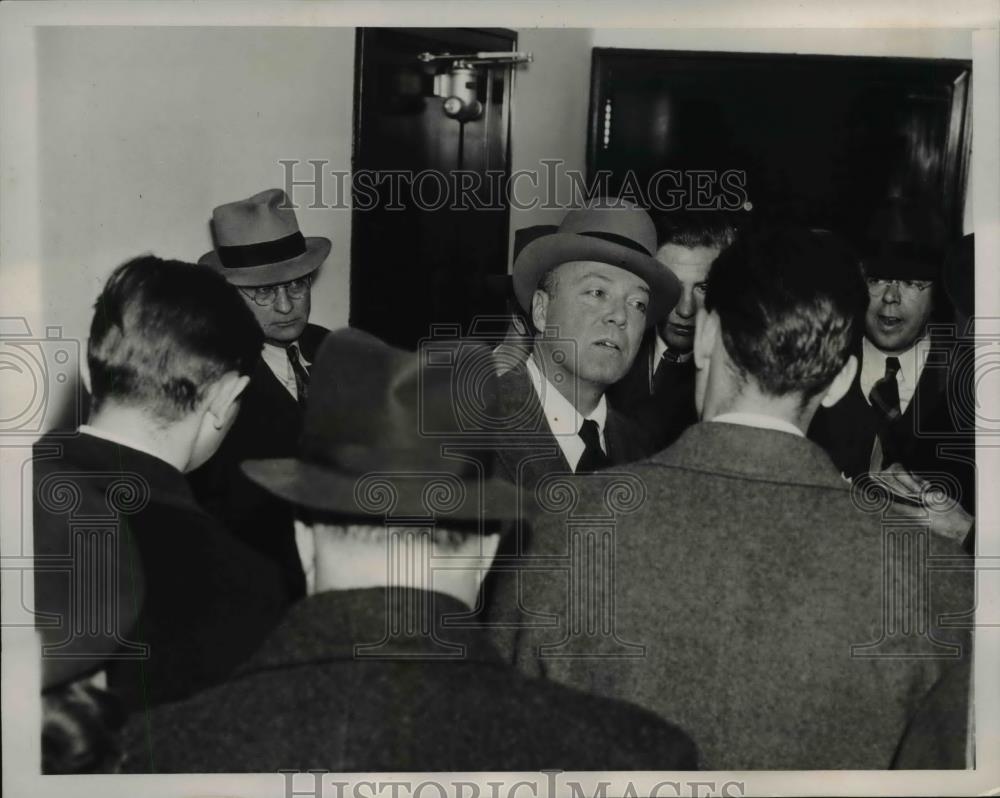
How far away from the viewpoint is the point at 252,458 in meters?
1.58

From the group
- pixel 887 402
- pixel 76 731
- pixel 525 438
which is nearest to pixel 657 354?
pixel 525 438

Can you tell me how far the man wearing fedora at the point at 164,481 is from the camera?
157 cm

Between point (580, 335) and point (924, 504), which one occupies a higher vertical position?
point (580, 335)

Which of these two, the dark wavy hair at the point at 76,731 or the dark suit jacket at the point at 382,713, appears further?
the dark wavy hair at the point at 76,731

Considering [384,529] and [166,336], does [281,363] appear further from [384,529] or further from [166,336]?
[384,529]

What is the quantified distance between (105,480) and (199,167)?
1.69 ft

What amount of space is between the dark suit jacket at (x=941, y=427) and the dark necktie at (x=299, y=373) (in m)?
0.88

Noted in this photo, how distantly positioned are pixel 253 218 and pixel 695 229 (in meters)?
0.70

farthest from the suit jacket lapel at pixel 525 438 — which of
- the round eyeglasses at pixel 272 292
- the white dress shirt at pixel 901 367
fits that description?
the white dress shirt at pixel 901 367

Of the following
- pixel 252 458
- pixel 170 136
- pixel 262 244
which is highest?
pixel 170 136

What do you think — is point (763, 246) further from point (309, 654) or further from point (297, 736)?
point (297, 736)

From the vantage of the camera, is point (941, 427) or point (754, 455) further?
point (941, 427)

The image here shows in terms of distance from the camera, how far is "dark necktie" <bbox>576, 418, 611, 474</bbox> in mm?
1604

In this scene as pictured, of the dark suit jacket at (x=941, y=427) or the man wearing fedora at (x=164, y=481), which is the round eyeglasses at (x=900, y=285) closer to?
the dark suit jacket at (x=941, y=427)
